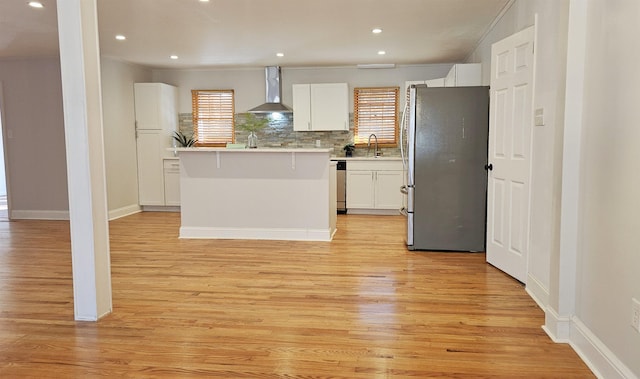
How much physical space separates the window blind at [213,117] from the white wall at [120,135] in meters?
1.02

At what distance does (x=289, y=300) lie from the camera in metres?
3.19

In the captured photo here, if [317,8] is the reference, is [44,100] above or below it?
below

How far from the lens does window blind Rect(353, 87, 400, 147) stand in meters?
7.59

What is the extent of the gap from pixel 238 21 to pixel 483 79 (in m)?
2.87

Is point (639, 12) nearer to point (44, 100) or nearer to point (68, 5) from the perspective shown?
point (68, 5)

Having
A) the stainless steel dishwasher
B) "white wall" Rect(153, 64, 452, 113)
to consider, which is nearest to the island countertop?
the stainless steel dishwasher

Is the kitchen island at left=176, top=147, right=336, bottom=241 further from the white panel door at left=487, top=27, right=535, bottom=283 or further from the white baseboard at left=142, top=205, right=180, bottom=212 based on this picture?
the white baseboard at left=142, top=205, right=180, bottom=212

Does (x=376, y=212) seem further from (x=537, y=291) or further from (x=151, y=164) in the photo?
(x=537, y=291)

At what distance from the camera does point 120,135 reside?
7066 mm

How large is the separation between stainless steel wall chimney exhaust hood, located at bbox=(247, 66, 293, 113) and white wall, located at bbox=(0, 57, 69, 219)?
2927mm

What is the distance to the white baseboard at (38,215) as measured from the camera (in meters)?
6.90

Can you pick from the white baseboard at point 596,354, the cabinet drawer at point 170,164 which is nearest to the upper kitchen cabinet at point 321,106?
the cabinet drawer at point 170,164

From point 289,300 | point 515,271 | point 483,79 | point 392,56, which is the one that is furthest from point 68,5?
point 392,56

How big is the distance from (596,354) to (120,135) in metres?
6.77
